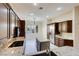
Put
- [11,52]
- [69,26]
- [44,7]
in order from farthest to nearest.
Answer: [69,26]
[44,7]
[11,52]

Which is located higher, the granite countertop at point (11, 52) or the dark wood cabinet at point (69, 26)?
the dark wood cabinet at point (69, 26)

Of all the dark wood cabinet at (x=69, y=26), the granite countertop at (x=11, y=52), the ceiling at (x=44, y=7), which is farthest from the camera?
the dark wood cabinet at (x=69, y=26)

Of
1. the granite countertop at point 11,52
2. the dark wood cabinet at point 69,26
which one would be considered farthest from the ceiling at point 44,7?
the granite countertop at point 11,52

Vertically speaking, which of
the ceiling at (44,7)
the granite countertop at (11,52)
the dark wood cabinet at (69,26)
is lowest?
the granite countertop at (11,52)

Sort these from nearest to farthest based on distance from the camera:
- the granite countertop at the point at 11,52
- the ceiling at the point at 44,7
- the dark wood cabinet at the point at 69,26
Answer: the granite countertop at the point at 11,52 < the ceiling at the point at 44,7 < the dark wood cabinet at the point at 69,26

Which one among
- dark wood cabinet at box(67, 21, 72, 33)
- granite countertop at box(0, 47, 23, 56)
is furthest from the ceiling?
granite countertop at box(0, 47, 23, 56)

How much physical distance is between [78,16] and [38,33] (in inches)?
289

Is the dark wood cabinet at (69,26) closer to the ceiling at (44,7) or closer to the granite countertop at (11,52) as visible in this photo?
the ceiling at (44,7)

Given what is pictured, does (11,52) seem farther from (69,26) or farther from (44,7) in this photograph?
(69,26)

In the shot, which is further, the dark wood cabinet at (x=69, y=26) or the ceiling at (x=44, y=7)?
the dark wood cabinet at (x=69, y=26)

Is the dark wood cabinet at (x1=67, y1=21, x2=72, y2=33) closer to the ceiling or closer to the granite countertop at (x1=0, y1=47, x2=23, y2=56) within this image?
the ceiling

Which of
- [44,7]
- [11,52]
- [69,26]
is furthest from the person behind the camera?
[69,26]

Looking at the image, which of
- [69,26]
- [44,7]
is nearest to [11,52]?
[44,7]

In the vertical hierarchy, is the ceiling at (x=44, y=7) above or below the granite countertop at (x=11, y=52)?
above
